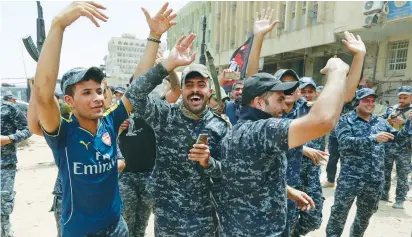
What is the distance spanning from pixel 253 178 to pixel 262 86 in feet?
1.92

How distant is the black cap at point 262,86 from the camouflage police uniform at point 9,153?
11.1 feet

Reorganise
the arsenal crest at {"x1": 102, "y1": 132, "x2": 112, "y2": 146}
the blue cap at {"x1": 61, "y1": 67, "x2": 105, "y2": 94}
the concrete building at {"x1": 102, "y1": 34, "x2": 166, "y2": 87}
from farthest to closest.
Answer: the concrete building at {"x1": 102, "y1": 34, "x2": 166, "y2": 87}, the arsenal crest at {"x1": 102, "y1": 132, "x2": 112, "y2": 146}, the blue cap at {"x1": 61, "y1": 67, "x2": 105, "y2": 94}

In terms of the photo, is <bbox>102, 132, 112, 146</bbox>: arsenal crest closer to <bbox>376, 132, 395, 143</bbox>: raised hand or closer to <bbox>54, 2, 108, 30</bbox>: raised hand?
<bbox>54, 2, 108, 30</bbox>: raised hand

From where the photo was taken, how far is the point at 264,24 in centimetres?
310

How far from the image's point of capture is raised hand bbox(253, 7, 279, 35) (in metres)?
3.01

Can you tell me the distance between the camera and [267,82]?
1846mm

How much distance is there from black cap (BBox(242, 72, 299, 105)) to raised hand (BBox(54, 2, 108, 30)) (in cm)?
99

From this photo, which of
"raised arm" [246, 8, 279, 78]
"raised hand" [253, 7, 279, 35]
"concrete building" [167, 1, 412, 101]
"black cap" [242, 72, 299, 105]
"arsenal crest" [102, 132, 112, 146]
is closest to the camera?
"black cap" [242, 72, 299, 105]

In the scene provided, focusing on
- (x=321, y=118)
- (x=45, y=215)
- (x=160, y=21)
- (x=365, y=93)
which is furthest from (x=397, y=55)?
(x=45, y=215)

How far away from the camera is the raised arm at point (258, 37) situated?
288 cm

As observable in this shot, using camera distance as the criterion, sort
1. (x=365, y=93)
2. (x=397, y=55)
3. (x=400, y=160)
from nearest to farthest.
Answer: (x=365, y=93) → (x=400, y=160) → (x=397, y=55)

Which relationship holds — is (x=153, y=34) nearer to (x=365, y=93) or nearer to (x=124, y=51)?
(x=365, y=93)

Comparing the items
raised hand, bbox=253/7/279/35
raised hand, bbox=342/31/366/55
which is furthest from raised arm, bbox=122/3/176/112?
raised hand, bbox=342/31/366/55

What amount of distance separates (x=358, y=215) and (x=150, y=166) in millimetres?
2712
